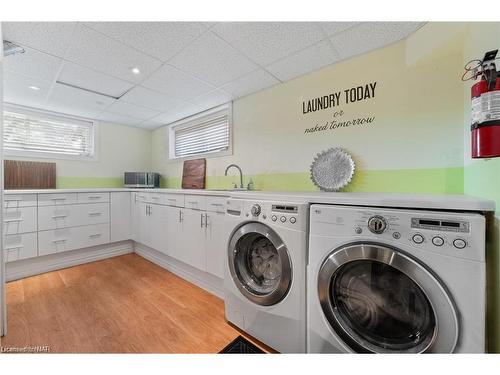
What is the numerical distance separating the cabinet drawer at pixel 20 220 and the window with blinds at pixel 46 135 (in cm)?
93

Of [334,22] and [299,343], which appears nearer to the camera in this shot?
[299,343]

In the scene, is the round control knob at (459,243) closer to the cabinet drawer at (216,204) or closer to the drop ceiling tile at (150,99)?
the cabinet drawer at (216,204)

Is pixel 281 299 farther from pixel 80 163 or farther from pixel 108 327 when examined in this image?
pixel 80 163

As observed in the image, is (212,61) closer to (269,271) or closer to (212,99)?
(212,99)

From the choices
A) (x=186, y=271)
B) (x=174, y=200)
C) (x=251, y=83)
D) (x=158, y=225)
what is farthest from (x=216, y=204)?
(x=251, y=83)

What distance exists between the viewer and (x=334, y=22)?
4.15 ft

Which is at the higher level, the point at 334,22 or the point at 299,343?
the point at 334,22

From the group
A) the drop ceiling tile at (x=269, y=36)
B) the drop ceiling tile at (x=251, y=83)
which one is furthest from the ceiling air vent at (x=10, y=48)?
the drop ceiling tile at (x=251, y=83)

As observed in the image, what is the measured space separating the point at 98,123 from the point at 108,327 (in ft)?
9.90

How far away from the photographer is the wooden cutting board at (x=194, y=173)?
2.85 meters

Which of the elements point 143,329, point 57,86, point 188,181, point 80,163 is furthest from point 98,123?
point 143,329

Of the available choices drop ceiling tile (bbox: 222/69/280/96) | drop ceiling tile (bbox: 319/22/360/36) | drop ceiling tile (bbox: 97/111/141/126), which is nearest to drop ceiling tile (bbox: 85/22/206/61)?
drop ceiling tile (bbox: 222/69/280/96)

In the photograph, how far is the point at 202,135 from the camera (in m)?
2.98

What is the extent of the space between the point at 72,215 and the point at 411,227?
11.1 ft
